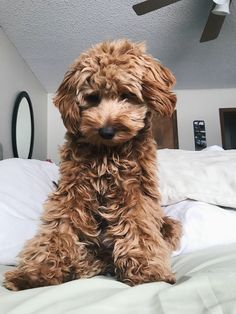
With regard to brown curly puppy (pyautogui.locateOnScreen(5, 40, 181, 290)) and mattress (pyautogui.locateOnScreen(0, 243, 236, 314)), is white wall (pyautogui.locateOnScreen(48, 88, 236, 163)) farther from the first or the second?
mattress (pyautogui.locateOnScreen(0, 243, 236, 314))

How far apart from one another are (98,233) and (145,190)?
0.53ft

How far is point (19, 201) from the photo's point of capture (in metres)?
1.20

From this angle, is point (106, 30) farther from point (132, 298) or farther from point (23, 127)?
point (132, 298)

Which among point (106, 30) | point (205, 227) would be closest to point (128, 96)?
point (205, 227)

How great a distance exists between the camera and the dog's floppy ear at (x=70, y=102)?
84cm

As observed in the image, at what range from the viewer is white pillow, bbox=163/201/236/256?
1002mm

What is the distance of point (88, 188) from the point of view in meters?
0.81

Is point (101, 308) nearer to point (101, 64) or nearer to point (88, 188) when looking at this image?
point (88, 188)

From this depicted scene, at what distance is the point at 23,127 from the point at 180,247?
2458 millimetres

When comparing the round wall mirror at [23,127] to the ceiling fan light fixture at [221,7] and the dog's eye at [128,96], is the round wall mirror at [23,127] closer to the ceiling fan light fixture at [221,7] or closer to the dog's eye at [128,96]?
the ceiling fan light fixture at [221,7]

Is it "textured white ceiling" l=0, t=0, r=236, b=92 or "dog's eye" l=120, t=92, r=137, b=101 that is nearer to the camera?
"dog's eye" l=120, t=92, r=137, b=101

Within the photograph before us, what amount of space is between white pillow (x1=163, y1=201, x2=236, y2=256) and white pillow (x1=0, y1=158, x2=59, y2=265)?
0.46m

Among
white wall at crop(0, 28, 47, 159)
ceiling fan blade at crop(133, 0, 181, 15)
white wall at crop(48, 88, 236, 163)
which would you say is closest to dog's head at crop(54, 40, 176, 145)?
ceiling fan blade at crop(133, 0, 181, 15)

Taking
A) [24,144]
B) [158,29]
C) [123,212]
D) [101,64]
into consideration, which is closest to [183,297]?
[123,212]
